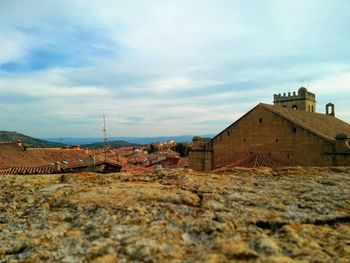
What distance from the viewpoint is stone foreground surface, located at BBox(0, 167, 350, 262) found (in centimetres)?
190

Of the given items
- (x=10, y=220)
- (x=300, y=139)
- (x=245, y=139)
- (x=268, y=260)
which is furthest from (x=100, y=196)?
(x=245, y=139)

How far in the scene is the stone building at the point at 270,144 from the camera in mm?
19703

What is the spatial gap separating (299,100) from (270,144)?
73.8 ft

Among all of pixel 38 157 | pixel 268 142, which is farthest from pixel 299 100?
pixel 38 157

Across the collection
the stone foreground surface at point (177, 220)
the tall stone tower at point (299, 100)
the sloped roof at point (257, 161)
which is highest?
the tall stone tower at point (299, 100)

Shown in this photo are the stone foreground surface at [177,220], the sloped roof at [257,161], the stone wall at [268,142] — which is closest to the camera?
the stone foreground surface at [177,220]

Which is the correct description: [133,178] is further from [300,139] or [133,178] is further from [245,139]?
[245,139]

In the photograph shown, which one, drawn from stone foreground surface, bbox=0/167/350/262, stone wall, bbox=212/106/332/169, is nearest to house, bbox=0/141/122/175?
stone wall, bbox=212/106/332/169

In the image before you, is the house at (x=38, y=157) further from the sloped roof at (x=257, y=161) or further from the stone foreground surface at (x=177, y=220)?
the stone foreground surface at (x=177, y=220)

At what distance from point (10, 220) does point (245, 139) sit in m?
22.0

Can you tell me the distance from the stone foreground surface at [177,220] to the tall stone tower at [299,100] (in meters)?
41.1

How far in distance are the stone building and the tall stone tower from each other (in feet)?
63.7

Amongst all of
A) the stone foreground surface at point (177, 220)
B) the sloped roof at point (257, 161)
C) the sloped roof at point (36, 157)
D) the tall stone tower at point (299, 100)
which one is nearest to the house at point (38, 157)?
the sloped roof at point (36, 157)

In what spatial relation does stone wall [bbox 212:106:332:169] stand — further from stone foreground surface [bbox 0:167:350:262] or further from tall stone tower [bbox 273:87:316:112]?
tall stone tower [bbox 273:87:316:112]
